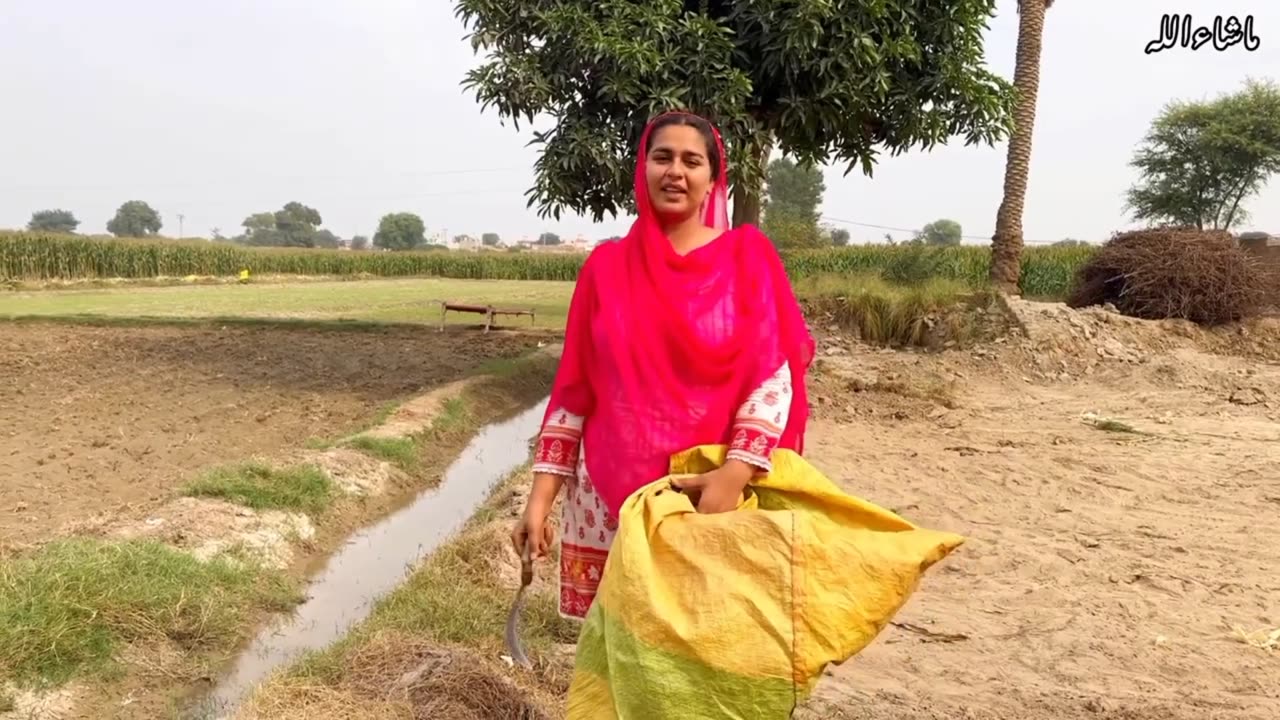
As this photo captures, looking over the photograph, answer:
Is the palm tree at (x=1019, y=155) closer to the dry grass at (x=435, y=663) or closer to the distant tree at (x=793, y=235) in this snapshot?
the dry grass at (x=435, y=663)

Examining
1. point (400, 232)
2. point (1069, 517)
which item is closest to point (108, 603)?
point (1069, 517)

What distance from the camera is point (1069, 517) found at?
5.20 meters

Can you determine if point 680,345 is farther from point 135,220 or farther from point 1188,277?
point 135,220

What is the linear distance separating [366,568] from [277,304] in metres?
17.9

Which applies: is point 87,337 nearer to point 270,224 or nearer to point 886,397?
point 886,397

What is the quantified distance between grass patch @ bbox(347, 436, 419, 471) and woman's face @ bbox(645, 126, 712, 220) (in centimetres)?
536

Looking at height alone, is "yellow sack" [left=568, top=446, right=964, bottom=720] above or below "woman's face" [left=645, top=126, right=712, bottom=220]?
below

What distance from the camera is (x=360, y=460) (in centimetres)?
647

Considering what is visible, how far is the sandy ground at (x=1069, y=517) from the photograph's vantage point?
308 cm

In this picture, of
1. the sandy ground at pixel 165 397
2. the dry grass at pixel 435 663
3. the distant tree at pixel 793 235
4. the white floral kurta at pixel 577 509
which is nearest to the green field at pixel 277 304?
the sandy ground at pixel 165 397

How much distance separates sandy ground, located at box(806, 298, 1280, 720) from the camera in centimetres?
308

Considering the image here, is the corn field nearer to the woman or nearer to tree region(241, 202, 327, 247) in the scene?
the woman

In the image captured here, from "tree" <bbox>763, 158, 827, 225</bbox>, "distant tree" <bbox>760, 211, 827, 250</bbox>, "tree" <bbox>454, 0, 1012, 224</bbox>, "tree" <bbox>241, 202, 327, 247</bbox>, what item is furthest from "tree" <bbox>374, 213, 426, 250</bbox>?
"tree" <bbox>454, 0, 1012, 224</bbox>

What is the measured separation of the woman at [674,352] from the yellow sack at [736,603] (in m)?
0.12
